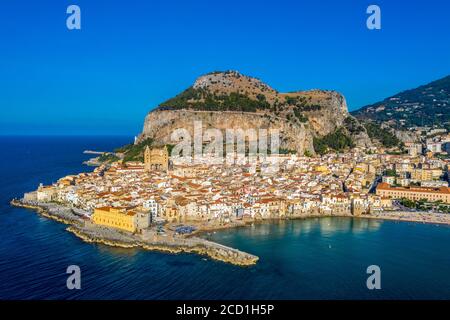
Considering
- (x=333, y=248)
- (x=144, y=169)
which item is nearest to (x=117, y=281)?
(x=333, y=248)

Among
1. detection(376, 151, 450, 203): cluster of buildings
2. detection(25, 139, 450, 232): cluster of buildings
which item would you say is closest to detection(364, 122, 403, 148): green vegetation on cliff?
detection(376, 151, 450, 203): cluster of buildings

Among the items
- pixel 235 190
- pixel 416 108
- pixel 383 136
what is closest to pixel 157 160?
pixel 235 190

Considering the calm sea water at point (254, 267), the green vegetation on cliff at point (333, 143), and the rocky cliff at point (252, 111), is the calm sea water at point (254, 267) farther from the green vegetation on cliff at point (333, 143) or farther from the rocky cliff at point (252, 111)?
the green vegetation on cliff at point (333, 143)

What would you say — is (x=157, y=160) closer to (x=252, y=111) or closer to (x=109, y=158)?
(x=109, y=158)

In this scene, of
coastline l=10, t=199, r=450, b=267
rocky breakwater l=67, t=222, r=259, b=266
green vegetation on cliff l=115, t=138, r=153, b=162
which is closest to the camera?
rocky breakwater l=67, t=222, r=259, b=266

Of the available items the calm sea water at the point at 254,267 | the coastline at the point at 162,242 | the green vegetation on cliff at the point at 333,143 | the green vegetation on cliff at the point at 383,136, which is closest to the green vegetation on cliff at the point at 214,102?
the green vegetation on cliff at the point at 333,143

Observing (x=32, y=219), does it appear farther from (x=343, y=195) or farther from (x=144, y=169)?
(x=343, y=195)

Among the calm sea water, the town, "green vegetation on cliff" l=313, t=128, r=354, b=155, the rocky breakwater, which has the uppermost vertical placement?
"green vegetation on cliff" l=313, t=128, r=354, b=155

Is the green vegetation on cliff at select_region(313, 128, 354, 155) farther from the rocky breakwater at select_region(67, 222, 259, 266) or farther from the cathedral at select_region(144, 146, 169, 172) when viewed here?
the rocky breakwater at select_region(67, 222, 259, 266)

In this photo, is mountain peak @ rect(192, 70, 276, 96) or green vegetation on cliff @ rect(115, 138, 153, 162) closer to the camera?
green vegetation on cliff @ rect(115, 138, 153, 162)
